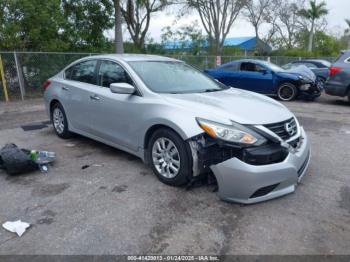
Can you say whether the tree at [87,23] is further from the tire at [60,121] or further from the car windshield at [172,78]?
the car windshield at [172,78]

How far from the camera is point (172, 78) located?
4.47 meters

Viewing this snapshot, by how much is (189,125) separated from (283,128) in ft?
3.45

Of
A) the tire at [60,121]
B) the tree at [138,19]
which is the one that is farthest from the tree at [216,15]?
the tire at [60,121]

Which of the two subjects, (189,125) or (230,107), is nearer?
(189,125)

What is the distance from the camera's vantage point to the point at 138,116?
4.00m

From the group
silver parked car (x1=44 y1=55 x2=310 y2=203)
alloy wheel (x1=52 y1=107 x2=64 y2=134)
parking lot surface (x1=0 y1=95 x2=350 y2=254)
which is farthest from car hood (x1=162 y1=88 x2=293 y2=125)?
alloy wheel (x1=52 y1=107 x2=64 y2=134)

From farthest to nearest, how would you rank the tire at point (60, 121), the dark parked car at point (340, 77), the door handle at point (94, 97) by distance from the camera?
1. the dark parked car at point (340, 77)
2. the tire at point (60, 121)
3. the door handle at point (94, 97)

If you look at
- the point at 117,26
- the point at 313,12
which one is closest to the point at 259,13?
the point at 313,12

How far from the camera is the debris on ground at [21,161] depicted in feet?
13.5

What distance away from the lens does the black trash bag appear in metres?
4.10

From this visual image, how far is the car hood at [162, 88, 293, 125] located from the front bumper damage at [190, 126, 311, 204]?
1.06ft

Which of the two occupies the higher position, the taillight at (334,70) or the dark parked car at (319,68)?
the taillight at (334,70)

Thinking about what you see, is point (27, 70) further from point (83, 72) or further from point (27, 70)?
point (83, 72)

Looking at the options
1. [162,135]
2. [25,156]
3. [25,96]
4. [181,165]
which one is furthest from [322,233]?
[25,96]
